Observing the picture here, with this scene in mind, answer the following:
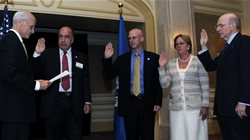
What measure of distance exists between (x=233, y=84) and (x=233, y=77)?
62mm

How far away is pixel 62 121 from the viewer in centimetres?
269

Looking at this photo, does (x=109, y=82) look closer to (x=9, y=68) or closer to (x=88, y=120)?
(x=88, y=120)

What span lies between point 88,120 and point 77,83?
147 inches

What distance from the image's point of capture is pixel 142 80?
9.45ft

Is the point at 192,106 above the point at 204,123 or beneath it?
above

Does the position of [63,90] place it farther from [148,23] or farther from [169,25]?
[148,23]

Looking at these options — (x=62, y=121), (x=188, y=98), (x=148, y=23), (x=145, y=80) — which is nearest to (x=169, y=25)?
(x=148, y=23)

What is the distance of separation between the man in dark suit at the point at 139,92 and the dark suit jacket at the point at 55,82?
0.32 meters

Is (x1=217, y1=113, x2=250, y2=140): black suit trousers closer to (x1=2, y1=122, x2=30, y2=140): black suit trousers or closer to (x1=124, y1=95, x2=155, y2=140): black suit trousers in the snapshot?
(x1=124, y1=95, x2=155, y2=140): black suit trousers

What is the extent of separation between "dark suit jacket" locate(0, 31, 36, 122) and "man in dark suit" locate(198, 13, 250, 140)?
5.57 feet

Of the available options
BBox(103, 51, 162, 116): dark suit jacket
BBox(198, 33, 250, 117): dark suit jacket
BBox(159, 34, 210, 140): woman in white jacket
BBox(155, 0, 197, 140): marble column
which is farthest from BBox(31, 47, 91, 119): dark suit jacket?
BBox(155, 0, 197, 140): marble column

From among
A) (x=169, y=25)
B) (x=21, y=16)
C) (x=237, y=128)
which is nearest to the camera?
(x=237, y=128)

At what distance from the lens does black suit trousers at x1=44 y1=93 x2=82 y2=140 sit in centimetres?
262

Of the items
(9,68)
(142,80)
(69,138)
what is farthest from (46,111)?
(142,80)
